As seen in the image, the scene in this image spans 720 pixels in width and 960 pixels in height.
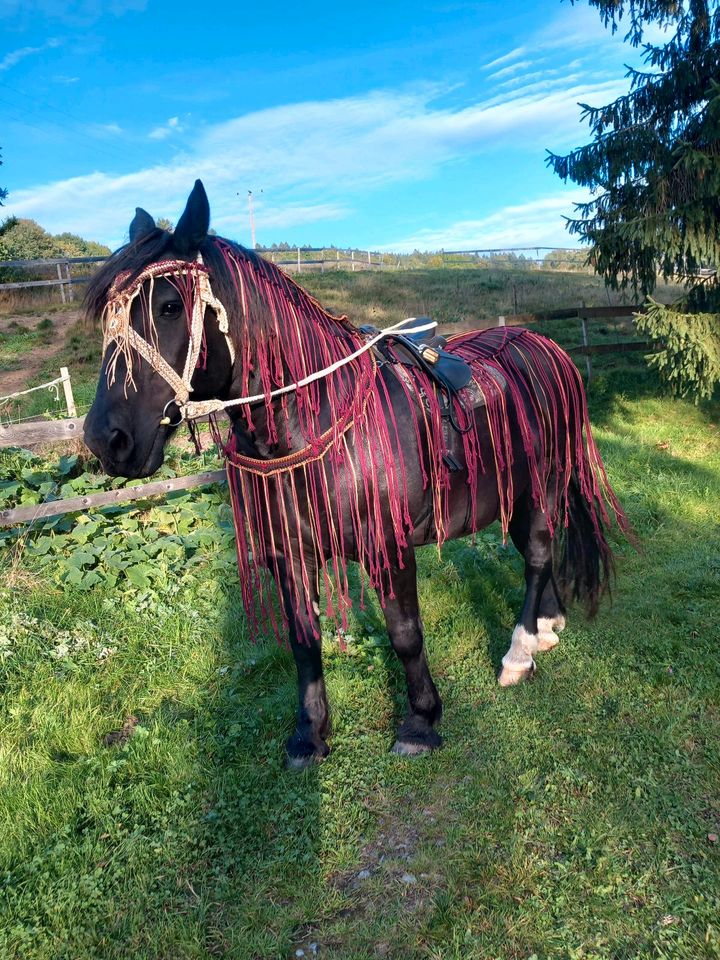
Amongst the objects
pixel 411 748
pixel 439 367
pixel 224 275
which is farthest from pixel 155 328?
pixel 411 748

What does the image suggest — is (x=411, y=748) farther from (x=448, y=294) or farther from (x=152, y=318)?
(x=448, y=294)

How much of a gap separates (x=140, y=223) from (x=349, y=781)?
256cm

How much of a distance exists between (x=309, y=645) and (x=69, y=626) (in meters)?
1.94

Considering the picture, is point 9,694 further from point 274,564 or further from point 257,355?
point 257,355

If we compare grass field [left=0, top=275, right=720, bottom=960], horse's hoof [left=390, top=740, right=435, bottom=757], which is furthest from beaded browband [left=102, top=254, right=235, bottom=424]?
horse's hoof [left=390, top=740, right=435, bottom=757]

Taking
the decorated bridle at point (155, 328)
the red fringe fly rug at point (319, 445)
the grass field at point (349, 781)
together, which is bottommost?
the grass field at point (349, 781)

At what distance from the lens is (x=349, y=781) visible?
2.85 meters

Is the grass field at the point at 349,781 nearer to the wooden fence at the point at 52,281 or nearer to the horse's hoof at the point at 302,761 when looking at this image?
the horse's hoof at the point at 302,761

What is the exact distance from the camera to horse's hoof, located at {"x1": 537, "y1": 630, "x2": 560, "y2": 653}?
3.78 metres

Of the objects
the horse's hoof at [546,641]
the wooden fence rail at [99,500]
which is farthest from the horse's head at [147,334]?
the wooden fence rail at [99,500]

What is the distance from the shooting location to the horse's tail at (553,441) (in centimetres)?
326

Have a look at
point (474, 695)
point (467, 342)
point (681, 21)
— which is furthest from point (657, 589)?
point (681, 21)

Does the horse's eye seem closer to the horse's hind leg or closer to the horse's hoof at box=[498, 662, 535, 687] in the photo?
the horse's hind leg

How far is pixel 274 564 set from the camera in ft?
9.37
